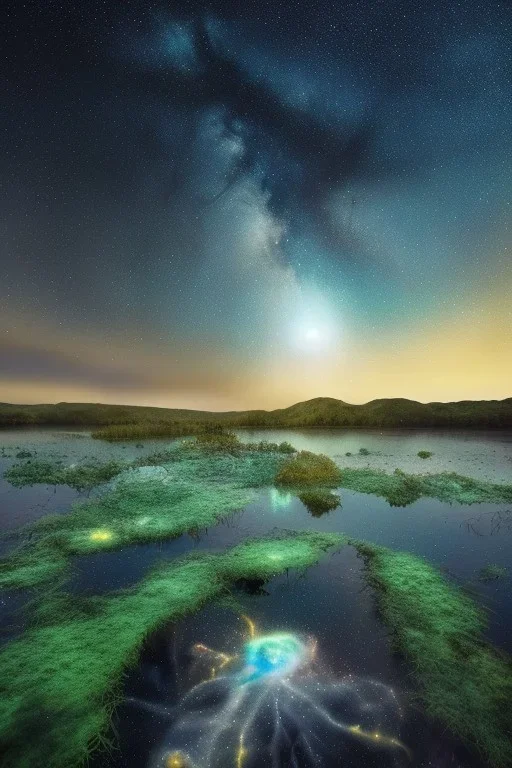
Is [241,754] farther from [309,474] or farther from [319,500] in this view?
[309,474]

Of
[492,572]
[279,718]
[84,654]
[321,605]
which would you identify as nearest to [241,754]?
[279,718]

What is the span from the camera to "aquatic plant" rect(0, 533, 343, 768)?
14.8ft

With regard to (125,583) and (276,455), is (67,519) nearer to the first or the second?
(125,583)

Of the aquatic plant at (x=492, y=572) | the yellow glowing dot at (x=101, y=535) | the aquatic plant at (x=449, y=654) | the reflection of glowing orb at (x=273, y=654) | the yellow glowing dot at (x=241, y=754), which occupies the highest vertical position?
the yellow glowing dot at (x=101, y=535)

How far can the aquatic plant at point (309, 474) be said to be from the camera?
62.9 feet

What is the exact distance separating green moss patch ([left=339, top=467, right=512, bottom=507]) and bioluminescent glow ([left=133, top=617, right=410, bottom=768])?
10.9 m

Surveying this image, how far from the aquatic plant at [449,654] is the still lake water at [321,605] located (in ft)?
0.94

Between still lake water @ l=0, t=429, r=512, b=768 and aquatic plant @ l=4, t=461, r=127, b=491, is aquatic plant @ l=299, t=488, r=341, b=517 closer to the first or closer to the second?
still lake water @ l=0, t=429, r=512, b=768

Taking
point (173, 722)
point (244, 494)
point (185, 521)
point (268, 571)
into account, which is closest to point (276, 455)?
point (244, 494)

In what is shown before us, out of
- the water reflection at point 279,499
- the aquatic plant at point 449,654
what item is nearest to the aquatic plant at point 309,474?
the water reflection at point 279,499

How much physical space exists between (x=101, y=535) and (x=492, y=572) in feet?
39.2

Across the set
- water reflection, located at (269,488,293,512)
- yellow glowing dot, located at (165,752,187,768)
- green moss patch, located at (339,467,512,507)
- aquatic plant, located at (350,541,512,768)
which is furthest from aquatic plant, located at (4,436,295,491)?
yellow glowing dot, located at (165,752,187,768)

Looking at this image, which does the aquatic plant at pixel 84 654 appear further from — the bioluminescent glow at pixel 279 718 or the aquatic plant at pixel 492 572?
the aquatic plant at pixel 492 572

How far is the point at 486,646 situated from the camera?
638cm
